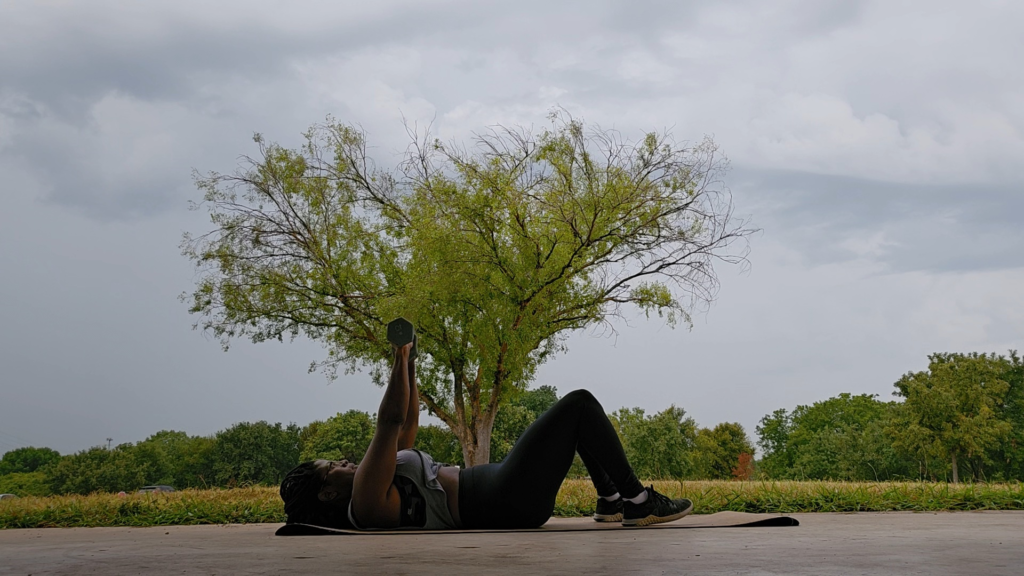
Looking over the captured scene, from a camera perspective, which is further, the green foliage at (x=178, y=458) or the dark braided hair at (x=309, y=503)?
the green foliage at (x=178, y=458)

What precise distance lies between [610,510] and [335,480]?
1757 millimetres

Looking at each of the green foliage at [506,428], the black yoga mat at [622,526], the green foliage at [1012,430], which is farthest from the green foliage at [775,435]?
the black yoga mat at [622,526]

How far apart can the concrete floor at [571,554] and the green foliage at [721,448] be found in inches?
1575

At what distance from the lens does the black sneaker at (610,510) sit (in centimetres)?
469

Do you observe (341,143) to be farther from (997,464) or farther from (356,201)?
(997,464)

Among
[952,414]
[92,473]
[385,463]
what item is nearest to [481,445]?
[385,463]

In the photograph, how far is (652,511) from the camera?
4383mm

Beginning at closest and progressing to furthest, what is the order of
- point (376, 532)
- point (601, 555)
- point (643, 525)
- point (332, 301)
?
point (601, 555) < point (376, 532) < point (643, 525) < point (332, 301)

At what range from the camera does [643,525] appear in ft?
14.3

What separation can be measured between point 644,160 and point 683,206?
4.29ft

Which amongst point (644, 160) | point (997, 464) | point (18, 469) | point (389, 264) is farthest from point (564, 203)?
point (18, 469)

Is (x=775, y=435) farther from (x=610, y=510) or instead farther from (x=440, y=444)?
(x=610, y=510)

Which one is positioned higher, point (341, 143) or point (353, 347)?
point (341, 143)

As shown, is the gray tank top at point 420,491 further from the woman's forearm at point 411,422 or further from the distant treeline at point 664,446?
the distant treeline at point 664,446
